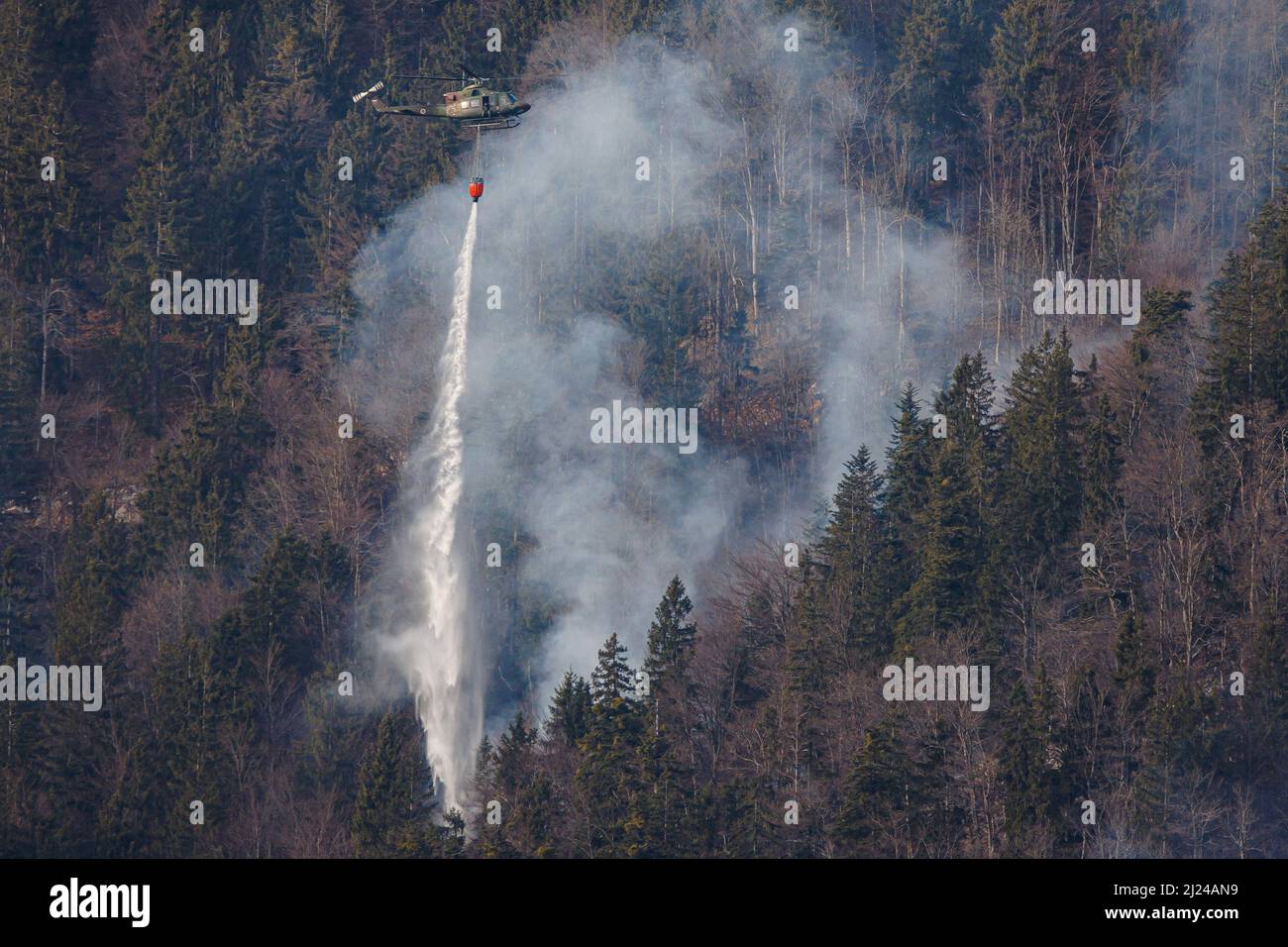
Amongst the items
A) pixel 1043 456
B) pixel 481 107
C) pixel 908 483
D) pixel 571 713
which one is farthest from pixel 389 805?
pixel 1043 456

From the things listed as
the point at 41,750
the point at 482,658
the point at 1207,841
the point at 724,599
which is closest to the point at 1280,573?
the point at 1207,841

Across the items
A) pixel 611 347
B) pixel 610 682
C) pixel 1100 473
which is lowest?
pixel 610 682

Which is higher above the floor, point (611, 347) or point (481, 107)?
point (481, 107)

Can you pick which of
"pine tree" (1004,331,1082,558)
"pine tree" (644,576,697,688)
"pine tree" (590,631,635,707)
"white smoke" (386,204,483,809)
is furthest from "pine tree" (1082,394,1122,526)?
"white smoke" (386,204,483,809)

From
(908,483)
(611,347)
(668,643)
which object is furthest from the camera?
(611,347)

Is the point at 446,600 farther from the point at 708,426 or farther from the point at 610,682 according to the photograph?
the point at 610,682

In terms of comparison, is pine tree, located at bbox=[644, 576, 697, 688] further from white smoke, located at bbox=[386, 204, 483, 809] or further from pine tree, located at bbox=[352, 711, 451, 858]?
white smoke, located at bbox=[386, 204, 483, 809]
